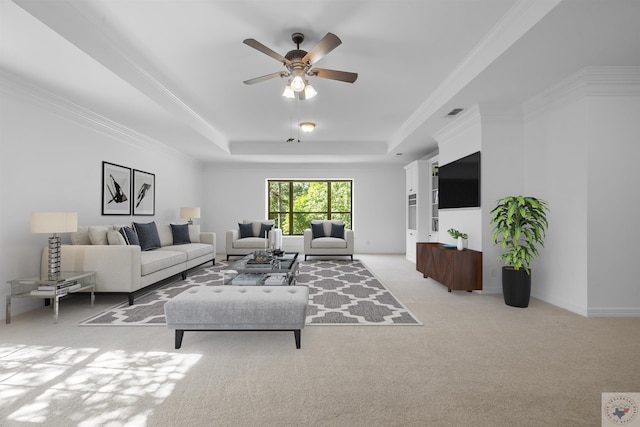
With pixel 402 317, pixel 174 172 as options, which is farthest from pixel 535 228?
pixel 174 172

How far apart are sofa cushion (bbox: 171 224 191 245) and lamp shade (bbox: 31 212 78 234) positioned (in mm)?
2698

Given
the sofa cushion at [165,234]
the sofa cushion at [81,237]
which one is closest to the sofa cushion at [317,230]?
the sofa cushion at [165,234]

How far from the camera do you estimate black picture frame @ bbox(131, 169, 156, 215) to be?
18.9 ft

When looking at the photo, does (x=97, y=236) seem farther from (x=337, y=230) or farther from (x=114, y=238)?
(x=337, y=230)

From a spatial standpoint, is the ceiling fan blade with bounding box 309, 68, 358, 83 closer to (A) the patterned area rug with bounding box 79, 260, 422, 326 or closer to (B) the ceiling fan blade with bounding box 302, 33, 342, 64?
(B) the ceiling fan blade with bounding box 302, 33, 342, 64

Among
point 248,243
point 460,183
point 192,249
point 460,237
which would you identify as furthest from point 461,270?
point 248,243

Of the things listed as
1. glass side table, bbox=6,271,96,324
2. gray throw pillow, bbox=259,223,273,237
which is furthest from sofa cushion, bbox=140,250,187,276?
gray throw pillow, bbox=259,223,273,237

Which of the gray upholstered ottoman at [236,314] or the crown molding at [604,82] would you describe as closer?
the gray upholstered ottoman at [236,314]

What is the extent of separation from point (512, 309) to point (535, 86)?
8.42 ft

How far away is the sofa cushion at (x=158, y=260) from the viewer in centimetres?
393

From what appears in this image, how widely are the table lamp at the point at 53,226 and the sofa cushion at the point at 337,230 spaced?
518 cm

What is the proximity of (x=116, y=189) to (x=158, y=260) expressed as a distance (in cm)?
190

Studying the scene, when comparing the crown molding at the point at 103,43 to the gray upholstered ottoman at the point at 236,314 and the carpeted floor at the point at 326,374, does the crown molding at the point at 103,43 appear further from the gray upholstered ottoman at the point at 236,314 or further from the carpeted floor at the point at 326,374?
the carpeted floor at the point at 326,374

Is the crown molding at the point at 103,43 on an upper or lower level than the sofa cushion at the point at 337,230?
upper
